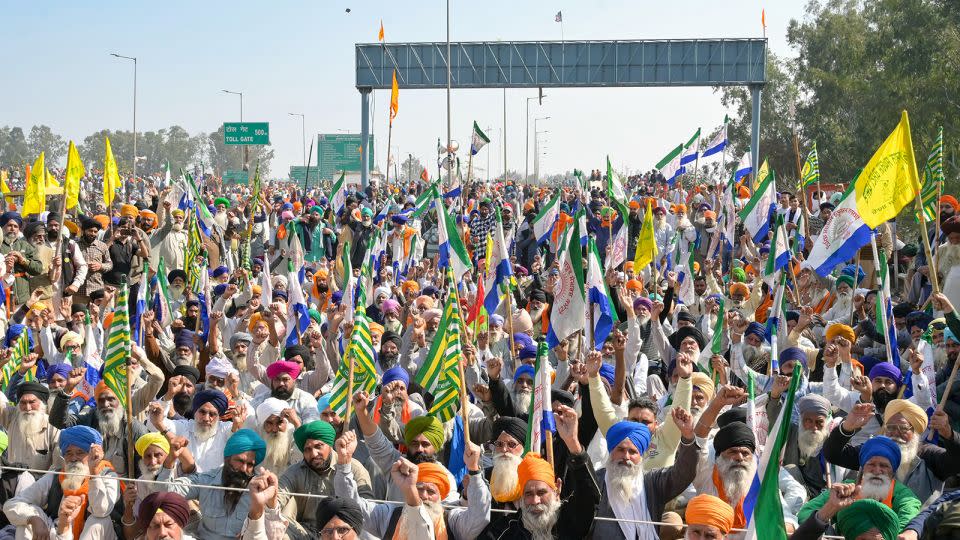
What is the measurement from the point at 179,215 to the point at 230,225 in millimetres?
3779

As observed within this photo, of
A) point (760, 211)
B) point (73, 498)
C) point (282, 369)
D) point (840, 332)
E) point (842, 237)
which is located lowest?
point (73, 498)

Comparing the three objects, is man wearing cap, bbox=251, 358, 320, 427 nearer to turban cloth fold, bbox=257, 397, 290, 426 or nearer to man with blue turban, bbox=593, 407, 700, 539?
turban cloth fold, bbox=257, 397, 290, 426

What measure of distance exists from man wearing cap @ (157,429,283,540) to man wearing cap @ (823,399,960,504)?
3028mm

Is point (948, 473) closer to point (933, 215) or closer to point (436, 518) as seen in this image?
point (436, 518)

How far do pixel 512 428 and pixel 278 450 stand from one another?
1.47 m

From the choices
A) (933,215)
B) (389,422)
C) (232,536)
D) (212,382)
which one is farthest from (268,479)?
(933,215)

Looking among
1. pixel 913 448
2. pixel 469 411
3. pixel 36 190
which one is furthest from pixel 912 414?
pixel 36 190

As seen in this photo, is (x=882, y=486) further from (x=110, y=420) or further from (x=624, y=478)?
(x=110, y=420)

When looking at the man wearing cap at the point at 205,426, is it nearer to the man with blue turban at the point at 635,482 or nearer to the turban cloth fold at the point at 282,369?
the turban cloth fold at the point at 282,369

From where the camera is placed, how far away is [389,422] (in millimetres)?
7133

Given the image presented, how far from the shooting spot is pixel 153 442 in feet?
20.1

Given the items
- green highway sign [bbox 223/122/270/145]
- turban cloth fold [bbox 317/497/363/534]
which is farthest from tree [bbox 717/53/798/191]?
turban cloth fold [bbox 317/497/363/534]

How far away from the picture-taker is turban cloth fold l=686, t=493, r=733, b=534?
15.8ft

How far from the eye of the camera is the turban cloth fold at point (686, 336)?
29.9 ft
